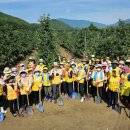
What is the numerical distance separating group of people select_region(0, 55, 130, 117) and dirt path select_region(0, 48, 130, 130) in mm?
538

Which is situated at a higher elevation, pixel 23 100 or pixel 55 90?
pixel 55 90

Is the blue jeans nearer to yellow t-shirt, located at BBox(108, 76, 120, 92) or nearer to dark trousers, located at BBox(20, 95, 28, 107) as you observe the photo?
dark trousers, located at BBox(20, 95, 28, 107)

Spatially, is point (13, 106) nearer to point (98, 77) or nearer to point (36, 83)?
point (36, 83)

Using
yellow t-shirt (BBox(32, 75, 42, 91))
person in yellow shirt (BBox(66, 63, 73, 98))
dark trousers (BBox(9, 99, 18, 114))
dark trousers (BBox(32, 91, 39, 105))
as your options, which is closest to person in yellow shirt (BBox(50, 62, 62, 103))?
person in yellow shirt (BBox(66, 63, 73, 98))

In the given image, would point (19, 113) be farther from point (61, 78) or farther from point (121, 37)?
point (121, 37)

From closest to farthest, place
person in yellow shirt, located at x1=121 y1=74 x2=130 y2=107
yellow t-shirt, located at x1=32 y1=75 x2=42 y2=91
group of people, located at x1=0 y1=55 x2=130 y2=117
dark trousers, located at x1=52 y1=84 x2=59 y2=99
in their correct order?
person in yellow shirt, located at x1=121 y1=74 x2=130 y2=107 → group of people, located at x1=0 y1=55 x2=130 y2=117 → yellow t-shirt, located at x1=32 y1=75 x2=42 y2=91 → dark trousers, located at x1=52 y1=84 x2=59 y2=99

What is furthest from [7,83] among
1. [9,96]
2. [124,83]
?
[124,83]

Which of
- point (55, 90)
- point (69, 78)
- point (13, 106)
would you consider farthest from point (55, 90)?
point (13, 106)

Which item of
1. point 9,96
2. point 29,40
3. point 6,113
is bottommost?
point 6,113

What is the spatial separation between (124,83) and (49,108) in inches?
138

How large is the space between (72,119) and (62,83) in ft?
10.8

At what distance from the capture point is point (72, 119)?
11375mm

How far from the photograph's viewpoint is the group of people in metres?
11.8

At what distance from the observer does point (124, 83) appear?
38.4 feet
